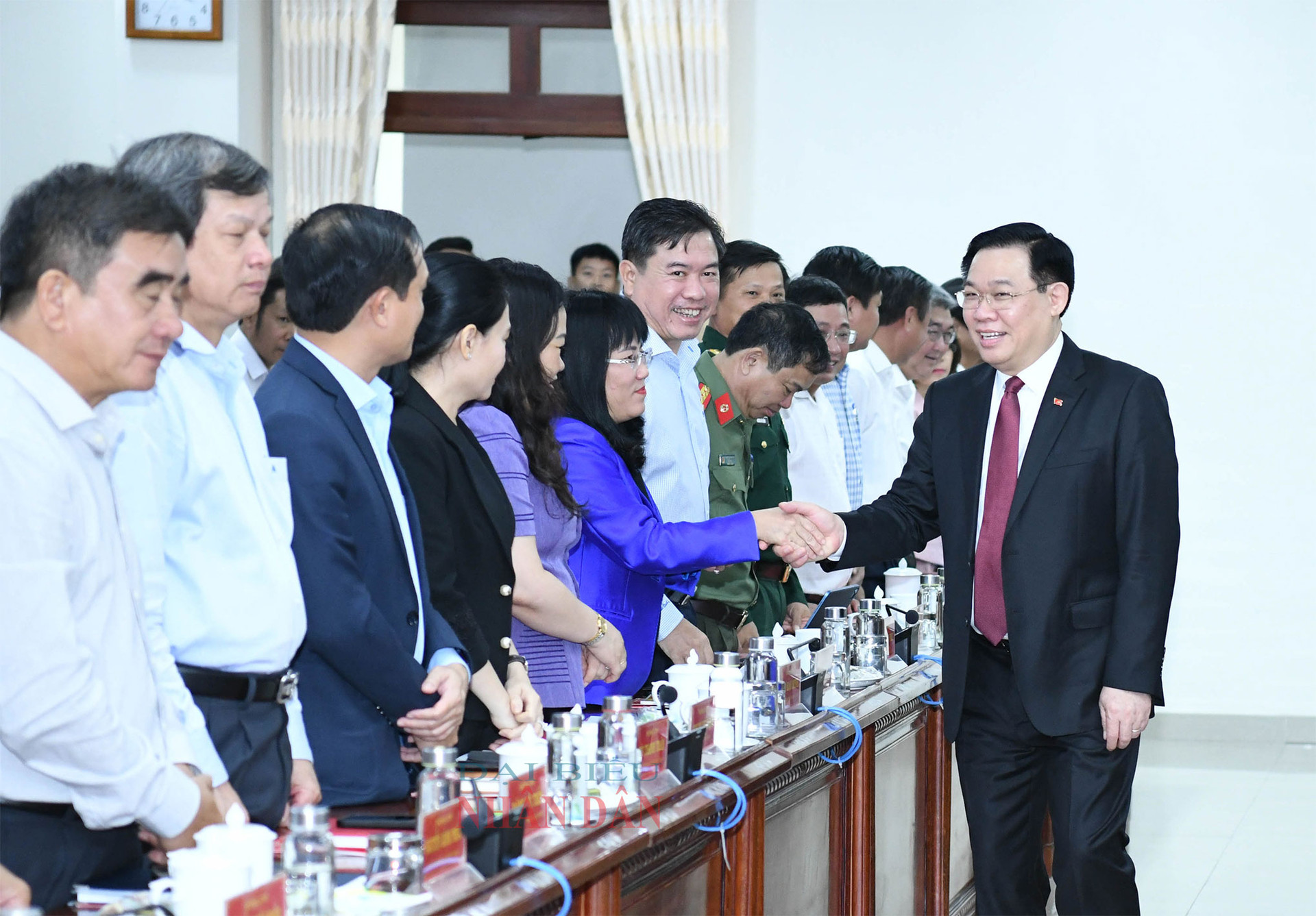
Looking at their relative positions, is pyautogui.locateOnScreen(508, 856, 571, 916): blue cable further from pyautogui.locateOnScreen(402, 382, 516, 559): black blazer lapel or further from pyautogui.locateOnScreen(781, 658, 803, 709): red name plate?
pyautogui.locateOnScreen(781, 658, 803, 709): red name plate

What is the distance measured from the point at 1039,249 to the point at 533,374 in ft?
3.31

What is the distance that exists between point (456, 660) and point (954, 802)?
182 centimetres

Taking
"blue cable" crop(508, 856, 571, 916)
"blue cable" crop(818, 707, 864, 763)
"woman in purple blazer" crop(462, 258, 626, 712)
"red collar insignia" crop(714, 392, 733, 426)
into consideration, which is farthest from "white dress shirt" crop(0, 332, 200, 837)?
"red collar insignia" crop(714, 392, 733, 426)

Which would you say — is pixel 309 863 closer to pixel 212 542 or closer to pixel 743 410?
pixel 212 542

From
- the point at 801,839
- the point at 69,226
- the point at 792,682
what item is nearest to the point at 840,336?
the point at 792,682

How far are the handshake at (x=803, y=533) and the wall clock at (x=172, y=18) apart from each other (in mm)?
4096

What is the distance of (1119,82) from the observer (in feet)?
19.6

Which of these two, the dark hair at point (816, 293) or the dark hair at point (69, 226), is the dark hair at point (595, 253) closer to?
the dark hair at point (816, 293)

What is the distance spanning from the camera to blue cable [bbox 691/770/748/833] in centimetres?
203

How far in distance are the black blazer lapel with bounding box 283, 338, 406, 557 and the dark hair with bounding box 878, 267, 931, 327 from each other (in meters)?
3.11

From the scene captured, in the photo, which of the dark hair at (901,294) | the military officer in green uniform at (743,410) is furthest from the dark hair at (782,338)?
the dark hair at (901,294)

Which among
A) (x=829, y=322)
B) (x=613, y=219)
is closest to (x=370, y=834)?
(x=829, y=322)

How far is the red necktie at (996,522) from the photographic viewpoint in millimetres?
2602

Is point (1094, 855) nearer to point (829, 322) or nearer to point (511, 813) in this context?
point (511, 813)
